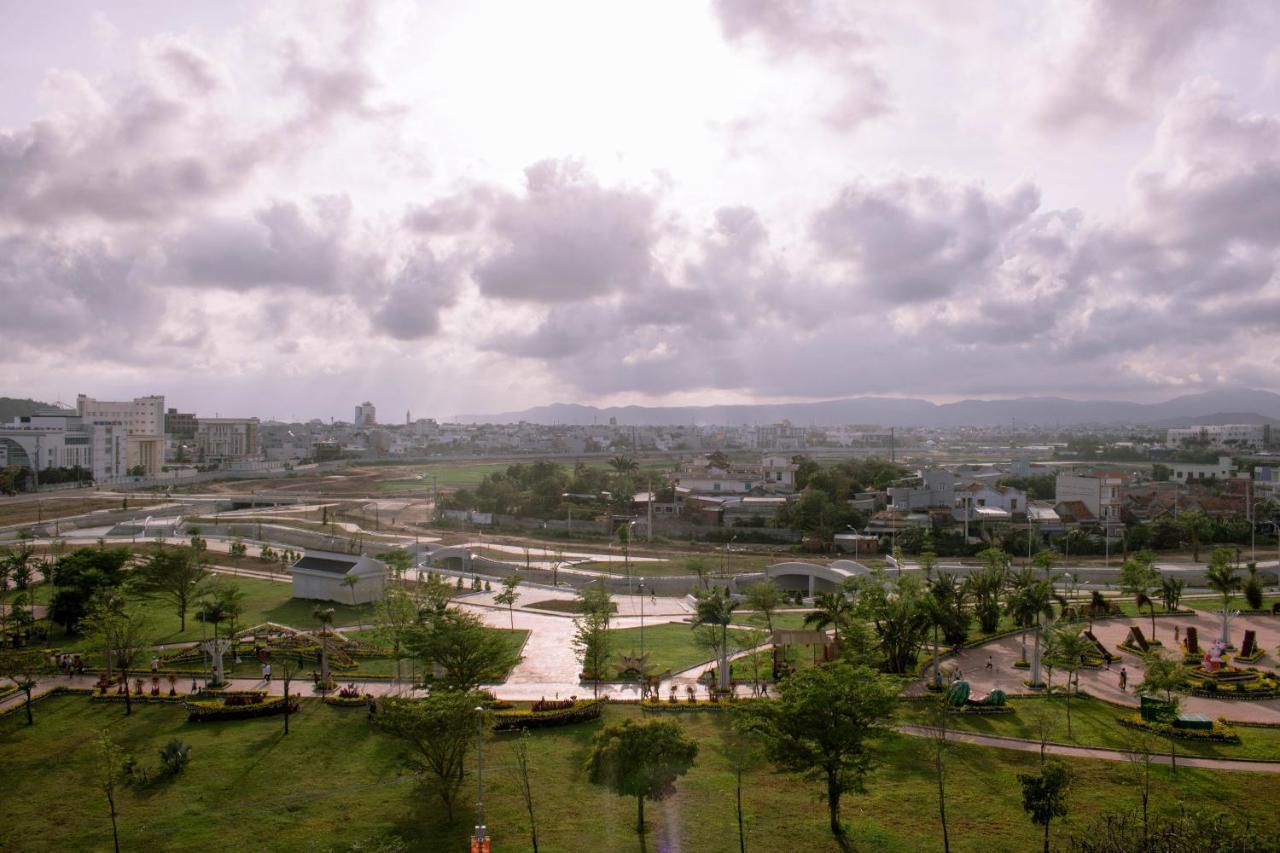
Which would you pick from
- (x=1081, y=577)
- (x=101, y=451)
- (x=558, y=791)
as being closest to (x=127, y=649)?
(x=558, y=791)

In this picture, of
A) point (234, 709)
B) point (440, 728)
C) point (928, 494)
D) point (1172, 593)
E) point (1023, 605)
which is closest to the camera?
point (440, 728)

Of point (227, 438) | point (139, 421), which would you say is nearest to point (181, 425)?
point (227, 438)

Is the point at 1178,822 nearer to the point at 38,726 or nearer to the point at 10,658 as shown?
the point at 38,726

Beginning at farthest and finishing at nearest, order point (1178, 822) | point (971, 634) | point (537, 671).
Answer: point (971, 634) → point (537, 671) → point (1178, 822)

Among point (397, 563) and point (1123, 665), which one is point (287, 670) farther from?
point (1123, 665)

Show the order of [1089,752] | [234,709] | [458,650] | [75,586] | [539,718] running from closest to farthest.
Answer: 1. [1089,752]
2. [458,650]
3. [539,718]
4. [234,709]
5. [75,586]

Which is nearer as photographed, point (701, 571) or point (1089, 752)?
point (1089, 752)
